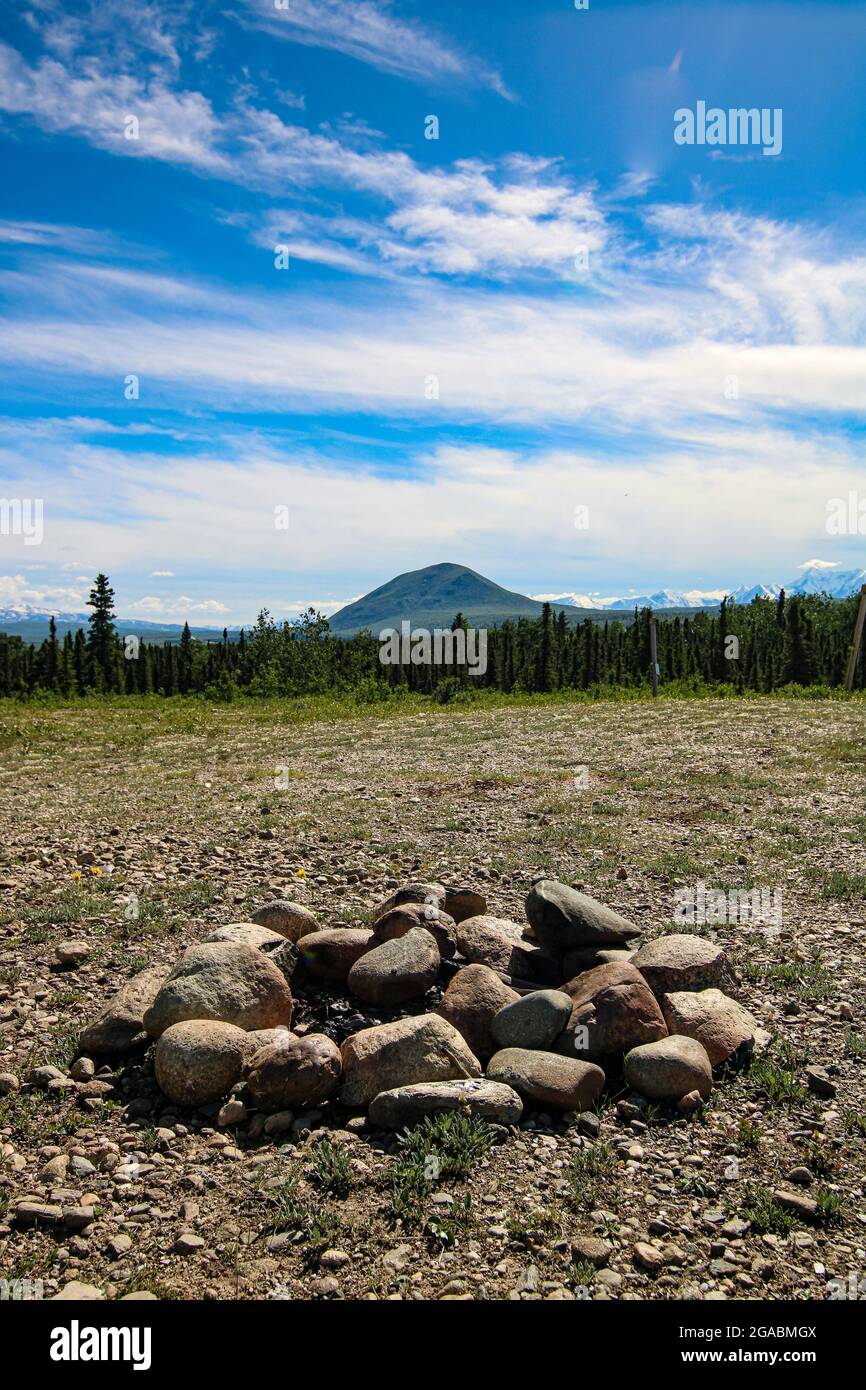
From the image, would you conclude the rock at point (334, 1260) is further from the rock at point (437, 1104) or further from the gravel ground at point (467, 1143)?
the rock at point (437, 1104)

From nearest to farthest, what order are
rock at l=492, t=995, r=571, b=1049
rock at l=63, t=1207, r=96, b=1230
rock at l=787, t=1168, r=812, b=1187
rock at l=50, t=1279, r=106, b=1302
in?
rock at l=50, t=1279, r=106, b=1302, rock at l=63, t=1207, r=96, b=1230, rock at l=787, t=1168, r=812, b=1187, rock at l=492, t=995, r=571, b=1049

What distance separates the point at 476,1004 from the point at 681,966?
195cm

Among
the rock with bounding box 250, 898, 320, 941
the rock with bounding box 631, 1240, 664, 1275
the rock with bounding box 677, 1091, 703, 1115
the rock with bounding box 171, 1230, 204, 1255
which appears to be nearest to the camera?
the rock with bounding box 631, 1240, 664, 1275

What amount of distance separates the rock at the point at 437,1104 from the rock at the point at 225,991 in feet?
4.99

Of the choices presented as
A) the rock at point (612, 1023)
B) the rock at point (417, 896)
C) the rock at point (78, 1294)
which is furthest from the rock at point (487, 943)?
the rock at point (78, 1294)

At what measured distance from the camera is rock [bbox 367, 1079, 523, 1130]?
18.8ft

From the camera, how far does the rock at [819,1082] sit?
240 inches

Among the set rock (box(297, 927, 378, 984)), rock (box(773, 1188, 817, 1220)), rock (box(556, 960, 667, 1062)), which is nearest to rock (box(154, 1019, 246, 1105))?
rock (box(297, 927, 378, 984))

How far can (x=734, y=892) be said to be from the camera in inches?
423

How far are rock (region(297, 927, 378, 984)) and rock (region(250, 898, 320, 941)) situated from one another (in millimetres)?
600

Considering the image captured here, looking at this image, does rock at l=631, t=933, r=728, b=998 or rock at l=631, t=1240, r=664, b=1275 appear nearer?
rock at l=631, t=1240, r=664, b=1275

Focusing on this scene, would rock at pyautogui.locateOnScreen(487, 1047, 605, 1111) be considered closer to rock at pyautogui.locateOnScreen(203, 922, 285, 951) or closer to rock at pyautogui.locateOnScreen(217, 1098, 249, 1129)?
rock at pyautogui.locateOnScreen(217, 1098, 249, 1129)
